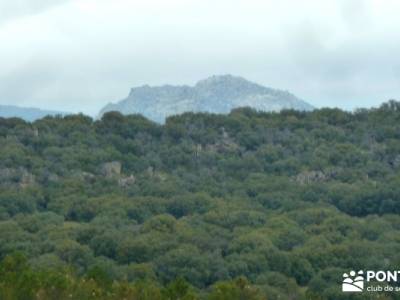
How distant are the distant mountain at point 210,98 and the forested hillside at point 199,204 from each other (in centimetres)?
10306

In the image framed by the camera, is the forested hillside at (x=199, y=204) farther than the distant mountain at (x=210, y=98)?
No

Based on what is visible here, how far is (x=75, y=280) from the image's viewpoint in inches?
1243

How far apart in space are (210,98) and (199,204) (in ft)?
420

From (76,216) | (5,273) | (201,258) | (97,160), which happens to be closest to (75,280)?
(5,273)

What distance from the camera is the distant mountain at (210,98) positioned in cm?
17550

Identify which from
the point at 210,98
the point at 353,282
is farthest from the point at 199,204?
the point at 210,98

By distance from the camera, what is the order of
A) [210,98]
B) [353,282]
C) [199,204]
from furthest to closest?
1. [210,98]
2. [199,204]
3. [353,282]

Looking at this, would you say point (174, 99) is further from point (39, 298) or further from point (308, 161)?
point (39, 298)

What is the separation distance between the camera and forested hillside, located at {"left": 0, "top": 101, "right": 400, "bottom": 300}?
39.6m

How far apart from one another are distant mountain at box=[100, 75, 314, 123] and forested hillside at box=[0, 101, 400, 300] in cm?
10306

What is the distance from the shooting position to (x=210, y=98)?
182 metres

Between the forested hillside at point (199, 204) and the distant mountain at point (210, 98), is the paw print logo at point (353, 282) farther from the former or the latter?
the distant mountain at point (210, 98)

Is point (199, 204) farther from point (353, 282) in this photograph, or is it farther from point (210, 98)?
point (210, 98)

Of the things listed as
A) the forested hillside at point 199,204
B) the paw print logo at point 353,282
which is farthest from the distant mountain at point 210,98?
the paw print logo at point 353,282
